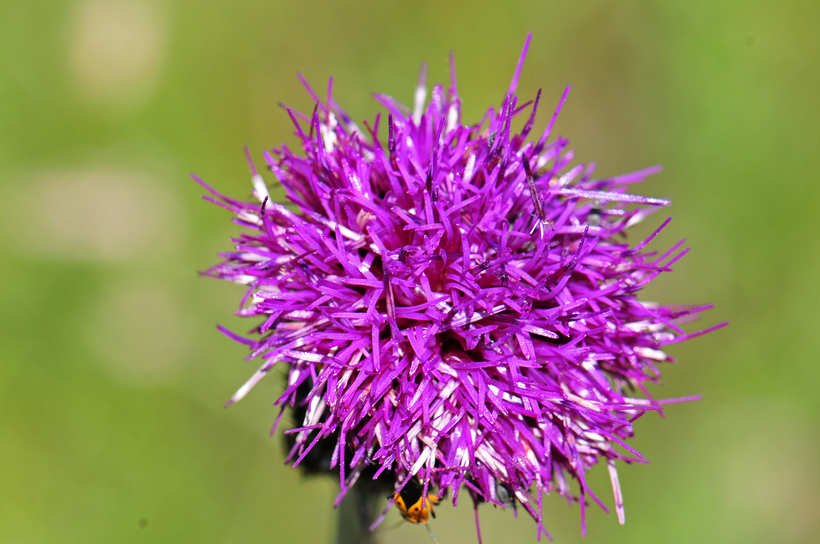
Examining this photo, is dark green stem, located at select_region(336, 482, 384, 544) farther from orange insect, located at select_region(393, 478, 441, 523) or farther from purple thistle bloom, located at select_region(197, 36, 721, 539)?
purple thistle bloom, located at select_region(197, 36, 721, 539)

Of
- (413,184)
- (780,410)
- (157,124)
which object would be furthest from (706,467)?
(157,124)

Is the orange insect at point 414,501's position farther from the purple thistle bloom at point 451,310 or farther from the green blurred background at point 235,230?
the green blurred background at point 235,230

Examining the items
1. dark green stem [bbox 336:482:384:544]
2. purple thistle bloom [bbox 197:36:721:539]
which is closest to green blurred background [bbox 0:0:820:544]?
dark green stem [bbox 336:482:384:544]

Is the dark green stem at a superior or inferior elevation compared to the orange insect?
inferior

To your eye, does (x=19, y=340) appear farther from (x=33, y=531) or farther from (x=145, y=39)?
(x=145, y=39)

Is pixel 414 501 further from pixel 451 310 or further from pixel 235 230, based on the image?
pixel 235 230

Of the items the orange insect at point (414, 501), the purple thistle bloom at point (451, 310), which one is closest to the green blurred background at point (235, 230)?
the orange insect at point (414, 501)

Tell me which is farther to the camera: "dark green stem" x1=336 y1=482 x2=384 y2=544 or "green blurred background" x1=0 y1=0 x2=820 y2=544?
"green blurred background" x1=0 y1=0 x2=820 y2=544
